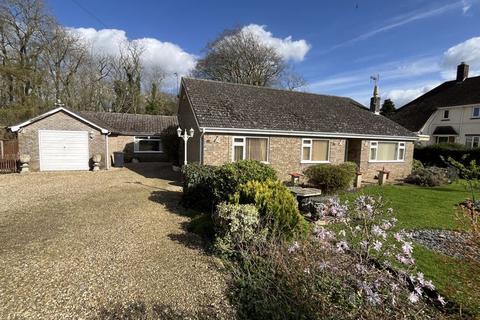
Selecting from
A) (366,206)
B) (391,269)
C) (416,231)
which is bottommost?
(416,231)

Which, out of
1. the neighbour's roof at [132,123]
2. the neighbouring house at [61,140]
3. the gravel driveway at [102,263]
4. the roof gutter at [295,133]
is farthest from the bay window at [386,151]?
the neighbouring house at [61,140]

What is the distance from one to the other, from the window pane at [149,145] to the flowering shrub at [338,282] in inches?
785

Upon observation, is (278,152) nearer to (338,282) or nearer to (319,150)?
(319,150)

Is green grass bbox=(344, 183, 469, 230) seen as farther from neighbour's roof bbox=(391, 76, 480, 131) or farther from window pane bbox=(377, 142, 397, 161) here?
neighbour's roof bbox=(391, 76, 480, 131)

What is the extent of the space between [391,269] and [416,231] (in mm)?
3856

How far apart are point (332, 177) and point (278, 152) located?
302cm

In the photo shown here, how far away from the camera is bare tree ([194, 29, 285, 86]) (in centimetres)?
3175

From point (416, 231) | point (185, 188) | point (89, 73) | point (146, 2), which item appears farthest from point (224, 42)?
point (416, 231)

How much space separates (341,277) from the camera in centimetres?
338

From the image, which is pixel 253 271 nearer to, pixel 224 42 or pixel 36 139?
pixel 36 139

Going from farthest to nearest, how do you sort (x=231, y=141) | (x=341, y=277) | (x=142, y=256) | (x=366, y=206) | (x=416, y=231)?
(x=231, y=141), (x=416, y=231), (x=142, y=256), (x=366, y=206), (x=341, y=277)

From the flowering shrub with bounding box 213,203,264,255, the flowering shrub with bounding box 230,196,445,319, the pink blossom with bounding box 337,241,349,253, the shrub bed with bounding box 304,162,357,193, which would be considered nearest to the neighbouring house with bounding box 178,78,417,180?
the shrub bed with bounding box 304,162,357,193

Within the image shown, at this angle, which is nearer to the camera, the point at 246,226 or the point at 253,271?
the point at 253,271

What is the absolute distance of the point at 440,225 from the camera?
7.16 meters
